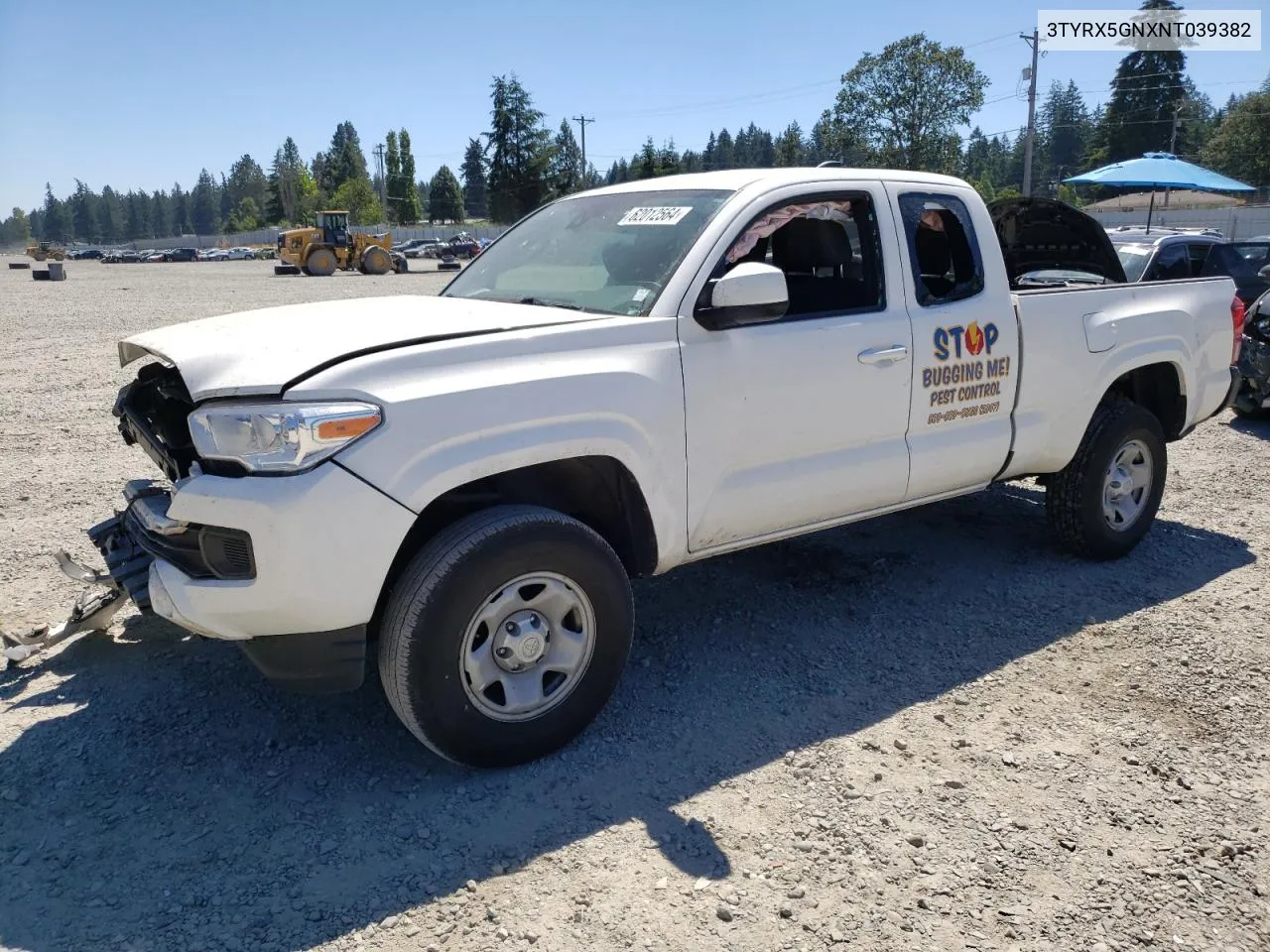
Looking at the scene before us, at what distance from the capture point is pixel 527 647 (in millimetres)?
3219

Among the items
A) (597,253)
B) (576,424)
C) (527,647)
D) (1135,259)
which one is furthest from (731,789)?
(1135,259)

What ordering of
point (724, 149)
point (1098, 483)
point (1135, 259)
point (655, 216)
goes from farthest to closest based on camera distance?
point (724, 149)
point (1135, 259)
point (1098, 483)
point (655, 216)

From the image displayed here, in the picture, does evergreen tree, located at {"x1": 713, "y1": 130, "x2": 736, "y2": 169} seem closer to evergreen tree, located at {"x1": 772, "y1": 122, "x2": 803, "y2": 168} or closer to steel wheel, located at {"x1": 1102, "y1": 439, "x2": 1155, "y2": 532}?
evergreen tree, located at {"x1": 772, "y1": 122, "x2": 803, "y2": 168}

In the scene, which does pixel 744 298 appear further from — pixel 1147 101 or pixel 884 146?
pixel 1147 101

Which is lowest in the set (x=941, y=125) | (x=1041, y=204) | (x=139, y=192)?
(x=1041, y=204)

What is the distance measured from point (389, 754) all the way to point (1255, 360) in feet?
27.7

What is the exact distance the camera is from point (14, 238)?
628 feet

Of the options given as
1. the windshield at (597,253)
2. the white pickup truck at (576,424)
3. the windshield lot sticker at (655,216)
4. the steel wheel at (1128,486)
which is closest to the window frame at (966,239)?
the white pickup truck at (576,424)

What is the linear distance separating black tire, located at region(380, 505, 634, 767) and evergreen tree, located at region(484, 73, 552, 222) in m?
71.7

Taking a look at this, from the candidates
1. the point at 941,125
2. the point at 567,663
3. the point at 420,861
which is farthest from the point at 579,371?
the point at 941,125

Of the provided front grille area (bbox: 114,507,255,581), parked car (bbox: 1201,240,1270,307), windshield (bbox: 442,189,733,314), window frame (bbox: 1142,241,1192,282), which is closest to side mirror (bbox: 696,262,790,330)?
windshield (bbox: 442,189,733,314)

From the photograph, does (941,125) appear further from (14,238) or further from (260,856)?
(14,238)

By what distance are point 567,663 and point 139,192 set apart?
227 meters

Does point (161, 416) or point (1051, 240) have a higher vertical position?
point (1051, 240)
